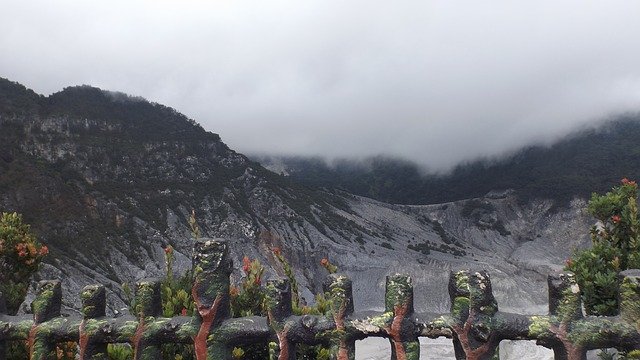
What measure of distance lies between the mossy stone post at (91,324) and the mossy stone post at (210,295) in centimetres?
103

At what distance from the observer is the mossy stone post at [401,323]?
4375 millimetres

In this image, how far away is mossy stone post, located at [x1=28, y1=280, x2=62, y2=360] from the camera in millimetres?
4809

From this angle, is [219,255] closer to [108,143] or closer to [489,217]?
[108,143]

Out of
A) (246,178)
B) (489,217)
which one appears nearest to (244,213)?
(246,178)

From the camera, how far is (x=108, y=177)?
86062 mm

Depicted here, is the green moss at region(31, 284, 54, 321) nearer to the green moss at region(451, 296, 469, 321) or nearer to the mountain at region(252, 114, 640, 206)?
the green moss at region(451, 296, 469, 321)

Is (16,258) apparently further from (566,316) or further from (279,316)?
(566,316)

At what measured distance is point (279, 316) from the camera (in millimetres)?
4535

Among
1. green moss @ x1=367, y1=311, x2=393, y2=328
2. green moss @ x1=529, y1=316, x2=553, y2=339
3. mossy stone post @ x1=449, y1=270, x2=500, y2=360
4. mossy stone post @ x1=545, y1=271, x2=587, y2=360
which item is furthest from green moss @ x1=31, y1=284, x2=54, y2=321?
mossy stone post @ x1=545, y1=271, x2=587, y2=360

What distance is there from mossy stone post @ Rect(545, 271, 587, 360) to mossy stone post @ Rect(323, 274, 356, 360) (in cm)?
177

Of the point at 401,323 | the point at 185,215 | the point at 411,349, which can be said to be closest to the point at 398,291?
the point at 401,323

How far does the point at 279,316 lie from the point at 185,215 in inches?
3398

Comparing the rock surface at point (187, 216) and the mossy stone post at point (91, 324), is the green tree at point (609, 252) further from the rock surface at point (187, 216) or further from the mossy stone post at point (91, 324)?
the rock surface at point (187, 216)

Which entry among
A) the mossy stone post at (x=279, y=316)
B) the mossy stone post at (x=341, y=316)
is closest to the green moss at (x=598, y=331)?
the mossy stone post at (x=341, y=316)
